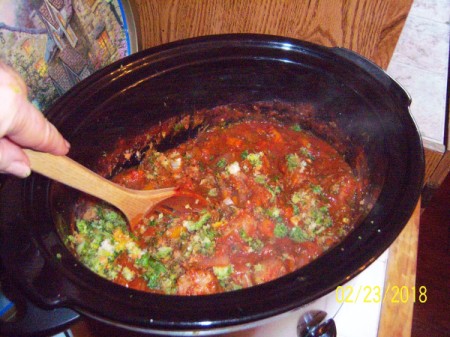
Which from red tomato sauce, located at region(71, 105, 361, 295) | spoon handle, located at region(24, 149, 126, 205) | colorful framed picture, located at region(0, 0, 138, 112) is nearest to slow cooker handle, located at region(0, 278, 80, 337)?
spoon handle, located at region(24, 149, 126, 205)

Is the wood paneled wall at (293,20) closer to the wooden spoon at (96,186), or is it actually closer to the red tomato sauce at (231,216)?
the red tomato sauce at (231,216)

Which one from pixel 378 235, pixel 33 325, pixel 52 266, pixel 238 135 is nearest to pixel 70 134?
pixel 52 266

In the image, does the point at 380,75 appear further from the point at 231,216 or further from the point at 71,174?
the point at 71,174


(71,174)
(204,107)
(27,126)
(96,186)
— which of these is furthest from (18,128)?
(204,107)

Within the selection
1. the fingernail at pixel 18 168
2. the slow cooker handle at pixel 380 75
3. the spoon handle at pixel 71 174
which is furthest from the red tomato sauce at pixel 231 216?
the fingernail at pixel 18 168

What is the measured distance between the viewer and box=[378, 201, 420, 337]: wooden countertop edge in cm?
125

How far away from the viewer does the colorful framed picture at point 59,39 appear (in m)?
1.17

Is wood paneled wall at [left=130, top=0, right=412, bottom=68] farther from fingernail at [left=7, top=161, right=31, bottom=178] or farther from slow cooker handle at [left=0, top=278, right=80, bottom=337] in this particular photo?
slow cooker handle at [left=0, top=278, right=80, bottom=337]

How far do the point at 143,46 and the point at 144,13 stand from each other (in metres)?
0.15

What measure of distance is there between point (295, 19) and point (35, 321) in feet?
4.24

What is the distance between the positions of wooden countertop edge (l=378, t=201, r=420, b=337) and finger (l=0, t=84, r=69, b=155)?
1116mm

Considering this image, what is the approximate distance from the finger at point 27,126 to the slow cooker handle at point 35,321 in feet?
1.06

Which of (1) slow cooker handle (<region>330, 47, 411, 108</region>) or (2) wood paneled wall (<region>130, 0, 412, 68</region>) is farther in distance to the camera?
(2) wood paneled wall (<region>130, 0, 412, 68</region>)

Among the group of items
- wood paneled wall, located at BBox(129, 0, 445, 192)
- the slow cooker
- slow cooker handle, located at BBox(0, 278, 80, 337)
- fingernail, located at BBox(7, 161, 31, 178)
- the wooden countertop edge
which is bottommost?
the wooden countertop edge
